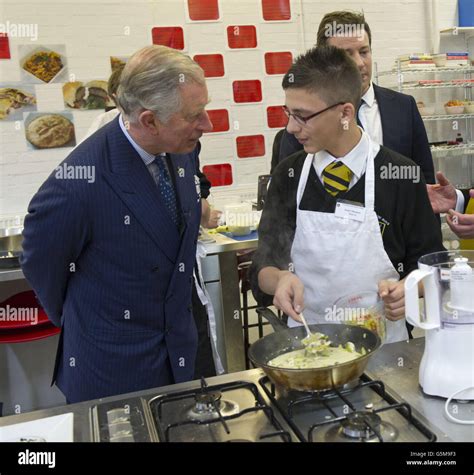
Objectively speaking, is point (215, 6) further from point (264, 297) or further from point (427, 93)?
point (264, 297)

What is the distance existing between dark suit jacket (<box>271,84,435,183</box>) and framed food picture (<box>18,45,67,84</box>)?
3.19 meters

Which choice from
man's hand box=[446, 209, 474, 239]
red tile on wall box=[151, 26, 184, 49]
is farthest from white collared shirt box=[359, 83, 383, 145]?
red tile on wall box=[151, 26, 184, 49]

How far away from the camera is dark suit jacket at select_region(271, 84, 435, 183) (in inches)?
96.0

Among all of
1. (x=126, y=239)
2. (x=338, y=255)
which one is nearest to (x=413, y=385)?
(x=338, y=255)

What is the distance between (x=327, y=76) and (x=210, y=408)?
1107 millimetres

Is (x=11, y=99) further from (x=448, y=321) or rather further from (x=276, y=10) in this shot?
(x=448, y=321)

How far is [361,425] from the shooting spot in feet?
3.53

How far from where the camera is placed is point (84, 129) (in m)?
5.12

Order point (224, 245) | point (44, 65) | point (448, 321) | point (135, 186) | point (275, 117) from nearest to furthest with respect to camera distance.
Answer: point (448, 321), point (135, 186), point (224, 245), point (44, 65), point (275, 117)

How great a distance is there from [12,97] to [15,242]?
2179 millimetres

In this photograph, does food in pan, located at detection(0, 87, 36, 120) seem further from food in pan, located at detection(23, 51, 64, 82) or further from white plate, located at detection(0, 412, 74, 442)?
white plate, located at detection(0, 412, 74, 442)

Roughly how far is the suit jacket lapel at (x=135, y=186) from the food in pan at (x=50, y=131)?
3497 millimetres
